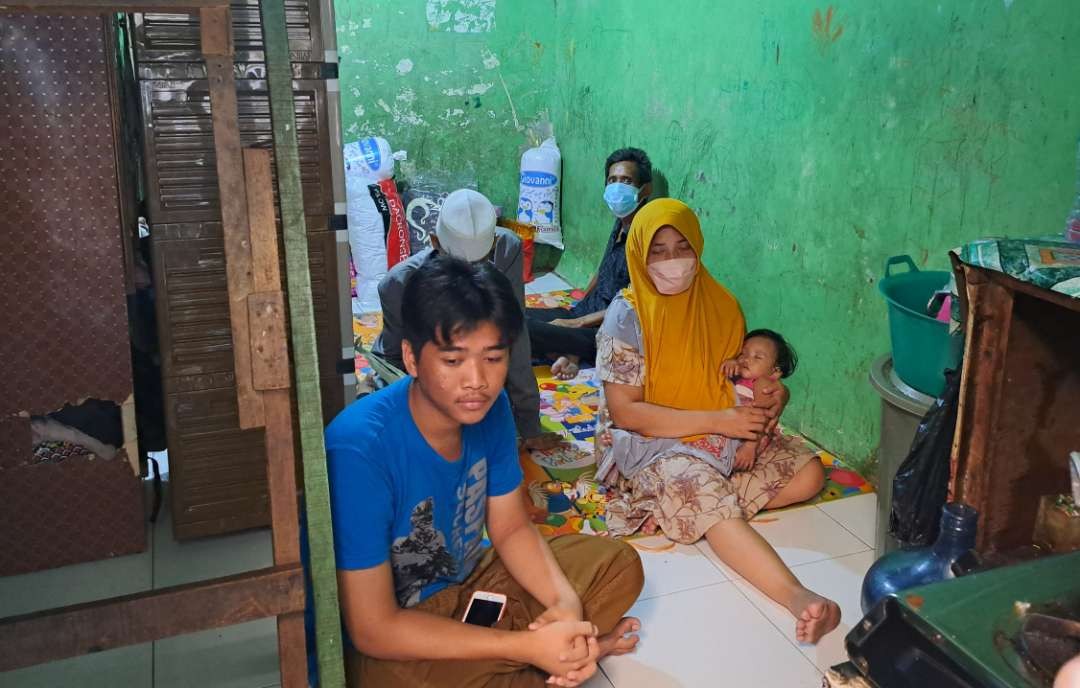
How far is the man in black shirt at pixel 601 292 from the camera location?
4523 mm

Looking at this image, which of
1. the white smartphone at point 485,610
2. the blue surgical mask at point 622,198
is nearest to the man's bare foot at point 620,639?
the white smartphone at point 485,610

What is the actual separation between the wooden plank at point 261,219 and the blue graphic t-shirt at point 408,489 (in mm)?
451

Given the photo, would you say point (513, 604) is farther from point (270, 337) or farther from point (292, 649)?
point (270, 337)

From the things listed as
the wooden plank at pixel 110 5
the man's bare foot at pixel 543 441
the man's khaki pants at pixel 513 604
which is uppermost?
the wooden plank at pixel 110 5

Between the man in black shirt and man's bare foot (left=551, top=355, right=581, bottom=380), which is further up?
the man in black shirt

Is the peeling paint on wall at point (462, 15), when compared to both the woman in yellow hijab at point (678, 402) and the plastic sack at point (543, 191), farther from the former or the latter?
the woman in yellow hijab at point (678, 402)

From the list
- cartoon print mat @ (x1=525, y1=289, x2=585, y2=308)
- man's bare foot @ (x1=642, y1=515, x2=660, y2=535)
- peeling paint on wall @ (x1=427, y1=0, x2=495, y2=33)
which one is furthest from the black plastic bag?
peeling paint on wall @ (x1=427, y1=0, x2=495, y2=33)

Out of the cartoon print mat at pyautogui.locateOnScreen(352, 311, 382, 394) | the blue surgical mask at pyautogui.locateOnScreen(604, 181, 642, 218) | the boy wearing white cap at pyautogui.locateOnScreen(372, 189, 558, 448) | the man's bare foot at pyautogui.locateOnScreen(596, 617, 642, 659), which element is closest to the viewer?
the man's bare foot at pyautogui.locateOnScreen(596, 617, 642, 659)

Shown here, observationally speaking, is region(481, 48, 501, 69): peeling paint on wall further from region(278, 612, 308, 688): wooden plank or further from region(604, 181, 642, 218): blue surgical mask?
region(278, 612, 308, 688): wooden plank

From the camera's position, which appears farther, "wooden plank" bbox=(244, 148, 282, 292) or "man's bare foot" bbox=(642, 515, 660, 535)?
"man's bare foot" bbox=(642, 515, 660, 535)

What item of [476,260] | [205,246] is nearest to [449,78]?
[476,260]

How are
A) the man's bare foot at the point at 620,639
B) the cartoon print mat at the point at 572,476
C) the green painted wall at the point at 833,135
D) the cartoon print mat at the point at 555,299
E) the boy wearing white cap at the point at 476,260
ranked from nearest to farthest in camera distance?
1. the man's bare foot at the point at 620,639
2. the green painted wall at the point at 833,135
3. the cartoon print mat at the point at 572,476
4. the boy wearing white cap at the point at 476,260
5. the cartoon print mat at the point at 555,299

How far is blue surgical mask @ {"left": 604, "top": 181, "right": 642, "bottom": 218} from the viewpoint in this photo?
4.70 m

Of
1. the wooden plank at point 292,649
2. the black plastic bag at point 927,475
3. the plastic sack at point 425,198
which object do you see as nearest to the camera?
the wooden plank at point 292,649
